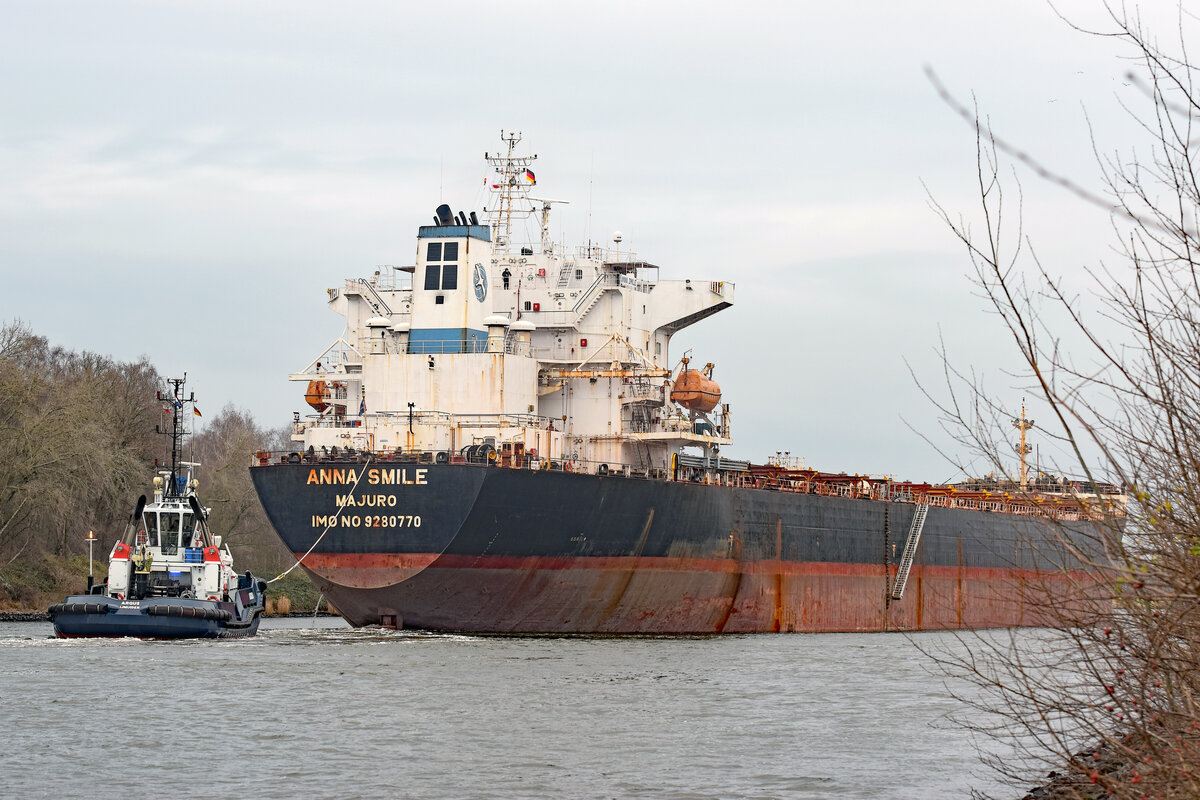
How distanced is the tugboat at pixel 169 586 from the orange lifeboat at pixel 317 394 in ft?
14.3

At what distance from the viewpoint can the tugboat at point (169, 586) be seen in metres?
27.9

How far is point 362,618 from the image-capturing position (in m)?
29.7

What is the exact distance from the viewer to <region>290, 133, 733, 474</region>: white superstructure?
31375 millimetres

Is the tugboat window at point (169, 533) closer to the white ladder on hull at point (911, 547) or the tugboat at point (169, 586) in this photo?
the tugboat at point (169, 586)

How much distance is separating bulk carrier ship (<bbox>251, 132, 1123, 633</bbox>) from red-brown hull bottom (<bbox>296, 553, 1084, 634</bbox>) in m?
0.05

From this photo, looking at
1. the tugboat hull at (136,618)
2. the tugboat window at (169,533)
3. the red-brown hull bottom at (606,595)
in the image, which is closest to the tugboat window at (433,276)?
the red-brown hull bottom at (606,595)

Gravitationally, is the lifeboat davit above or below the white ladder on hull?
above

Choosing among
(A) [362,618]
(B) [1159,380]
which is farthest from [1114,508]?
(A) [362,618]

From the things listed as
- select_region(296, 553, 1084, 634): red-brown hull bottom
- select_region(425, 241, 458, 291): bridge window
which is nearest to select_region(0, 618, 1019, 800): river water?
select_region(296, 553, 1084, 634): red-brown hull bottom

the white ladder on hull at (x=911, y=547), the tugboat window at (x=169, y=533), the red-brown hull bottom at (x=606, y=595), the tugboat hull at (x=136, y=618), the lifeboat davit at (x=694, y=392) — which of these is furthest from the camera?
the white ladder on hull at (x=911, y=547)

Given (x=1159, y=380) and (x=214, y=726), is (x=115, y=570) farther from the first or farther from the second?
(x=1159, y=380)

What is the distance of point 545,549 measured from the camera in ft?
94.7

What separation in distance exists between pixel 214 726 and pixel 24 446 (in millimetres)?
27156

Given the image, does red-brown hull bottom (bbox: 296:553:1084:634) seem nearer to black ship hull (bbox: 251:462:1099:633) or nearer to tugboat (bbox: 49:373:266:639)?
black ship hull (bbox: 251:462:1099:633)
